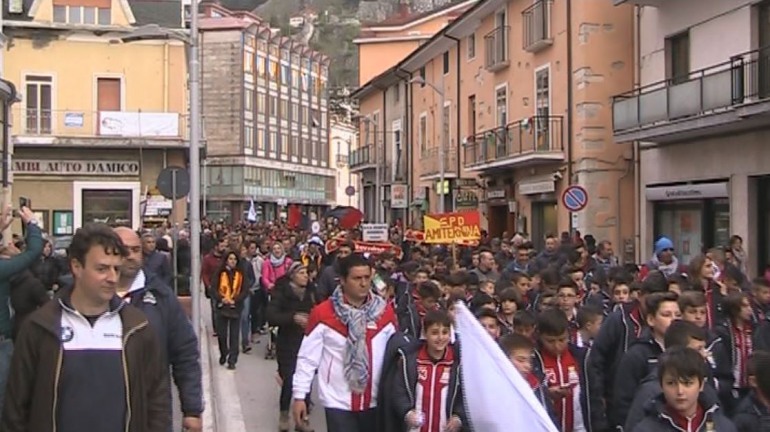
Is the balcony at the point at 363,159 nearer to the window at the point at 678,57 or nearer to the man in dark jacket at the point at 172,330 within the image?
the window at the point at 678,57

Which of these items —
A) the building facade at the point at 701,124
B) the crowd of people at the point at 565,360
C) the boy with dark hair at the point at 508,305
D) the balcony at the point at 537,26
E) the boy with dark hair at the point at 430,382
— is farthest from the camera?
the balcony at the point at 537,26

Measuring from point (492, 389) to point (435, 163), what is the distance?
127 ft

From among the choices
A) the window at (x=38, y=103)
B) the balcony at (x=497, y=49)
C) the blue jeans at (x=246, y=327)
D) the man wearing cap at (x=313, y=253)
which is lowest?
the blue jeans at (x=246, y=327)

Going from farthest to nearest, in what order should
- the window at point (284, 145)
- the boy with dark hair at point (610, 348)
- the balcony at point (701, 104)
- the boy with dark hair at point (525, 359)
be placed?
the window at point (284, 145), the balcony at point (701, 104), the boy with dark hair at point (610, 348), the boy with dark hair at point (525, 359)

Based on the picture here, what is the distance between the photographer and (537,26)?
3005cm

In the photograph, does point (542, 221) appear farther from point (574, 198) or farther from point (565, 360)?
point (565, 360)

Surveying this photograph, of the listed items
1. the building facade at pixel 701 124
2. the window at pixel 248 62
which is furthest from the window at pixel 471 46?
the window at pixel 248 62

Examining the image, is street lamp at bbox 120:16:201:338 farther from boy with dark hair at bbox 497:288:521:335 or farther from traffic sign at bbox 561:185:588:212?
traffic sign at bbox 561:185:588:212

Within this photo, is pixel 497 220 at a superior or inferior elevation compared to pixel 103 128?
inferior

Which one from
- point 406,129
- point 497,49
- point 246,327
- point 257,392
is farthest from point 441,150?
point 257,392

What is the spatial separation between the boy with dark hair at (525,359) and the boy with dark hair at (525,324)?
1.77 ft

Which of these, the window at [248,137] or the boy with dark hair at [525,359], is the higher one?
the window at [248,137]

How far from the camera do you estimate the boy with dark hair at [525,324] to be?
691 cm

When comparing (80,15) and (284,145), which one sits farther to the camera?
(284,145)
